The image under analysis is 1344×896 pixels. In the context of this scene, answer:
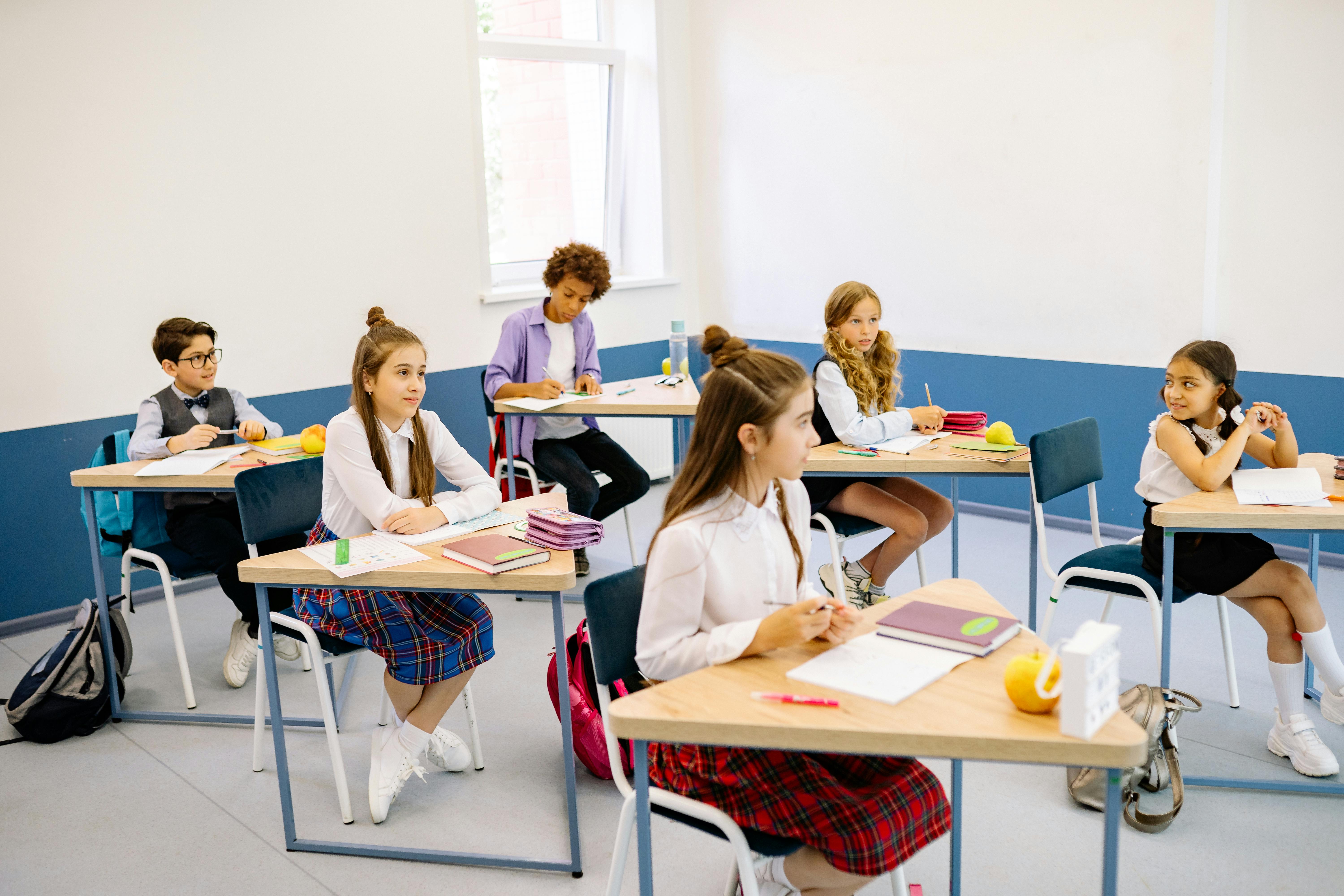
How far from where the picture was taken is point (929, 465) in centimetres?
Answer: 309

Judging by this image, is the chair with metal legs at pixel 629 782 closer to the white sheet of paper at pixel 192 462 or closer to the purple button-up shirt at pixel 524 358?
the white sheet of paper at pixel 192 462

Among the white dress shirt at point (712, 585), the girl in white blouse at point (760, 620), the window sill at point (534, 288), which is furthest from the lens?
the window sill at point (534, 288)

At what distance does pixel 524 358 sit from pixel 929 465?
6.26 feet

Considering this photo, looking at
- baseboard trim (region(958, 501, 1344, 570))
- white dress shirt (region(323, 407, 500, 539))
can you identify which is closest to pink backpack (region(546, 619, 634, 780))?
white dress shirt (region(323, 407, 500, 539))

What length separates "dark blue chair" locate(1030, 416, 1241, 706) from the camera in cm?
277

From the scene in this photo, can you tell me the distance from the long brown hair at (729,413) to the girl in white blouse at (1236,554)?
4.61 ft

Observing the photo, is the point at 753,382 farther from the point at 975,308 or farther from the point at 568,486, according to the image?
the point at 975,308

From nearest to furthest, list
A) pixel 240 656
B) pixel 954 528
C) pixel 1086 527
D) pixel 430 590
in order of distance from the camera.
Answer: pixel 430 590, pixel 240 656, pixel 954 528, pixel 1086 527

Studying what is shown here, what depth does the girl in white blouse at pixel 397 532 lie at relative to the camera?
258 cm

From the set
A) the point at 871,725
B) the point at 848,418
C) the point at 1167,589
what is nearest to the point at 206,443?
the point at 848,418

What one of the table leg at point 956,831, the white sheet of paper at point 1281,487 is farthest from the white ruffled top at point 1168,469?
the table leg at point 956,831

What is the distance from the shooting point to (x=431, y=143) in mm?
5012

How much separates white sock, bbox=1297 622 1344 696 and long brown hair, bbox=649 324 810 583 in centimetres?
169

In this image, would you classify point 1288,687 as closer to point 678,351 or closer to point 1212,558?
point 1212,558
